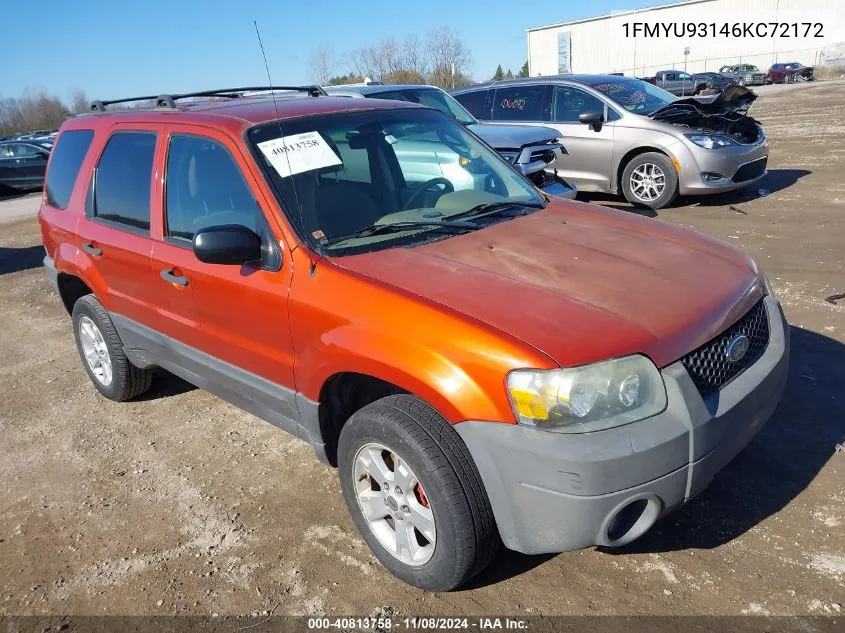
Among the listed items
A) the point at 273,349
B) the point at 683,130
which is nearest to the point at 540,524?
the point at 273,349

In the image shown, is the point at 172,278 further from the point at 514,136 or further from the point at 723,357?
the point at 514,136

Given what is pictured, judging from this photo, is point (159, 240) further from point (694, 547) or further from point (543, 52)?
point (543, 52)

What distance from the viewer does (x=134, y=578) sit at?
294 centimetres

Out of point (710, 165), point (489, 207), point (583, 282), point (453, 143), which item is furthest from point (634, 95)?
point (583, 282)

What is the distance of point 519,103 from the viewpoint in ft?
32.0

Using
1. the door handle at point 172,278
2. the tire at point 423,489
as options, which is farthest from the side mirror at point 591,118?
the tire at point 423,489

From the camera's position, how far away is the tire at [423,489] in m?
2.34

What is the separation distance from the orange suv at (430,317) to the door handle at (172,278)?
51mm

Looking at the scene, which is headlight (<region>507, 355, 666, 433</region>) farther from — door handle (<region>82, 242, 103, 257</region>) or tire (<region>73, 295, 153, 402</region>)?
tire (<region>73, 295, 153, 402</region>)

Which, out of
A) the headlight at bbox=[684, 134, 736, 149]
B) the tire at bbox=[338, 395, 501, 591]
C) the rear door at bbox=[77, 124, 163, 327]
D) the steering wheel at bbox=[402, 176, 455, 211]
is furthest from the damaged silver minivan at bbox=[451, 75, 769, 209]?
the tire at bbox=[338, 395, 501, 591]

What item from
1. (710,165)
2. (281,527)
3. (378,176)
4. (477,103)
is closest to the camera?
(281,527)

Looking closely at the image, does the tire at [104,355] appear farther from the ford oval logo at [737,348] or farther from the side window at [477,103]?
the side window at [477,103]

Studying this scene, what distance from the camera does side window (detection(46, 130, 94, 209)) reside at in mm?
4348

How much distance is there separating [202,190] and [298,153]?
59 centimetres
